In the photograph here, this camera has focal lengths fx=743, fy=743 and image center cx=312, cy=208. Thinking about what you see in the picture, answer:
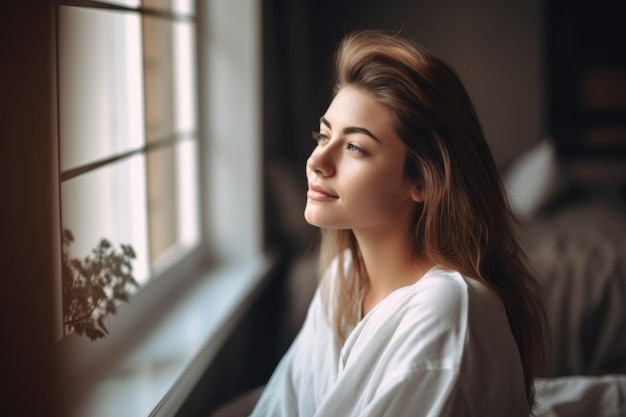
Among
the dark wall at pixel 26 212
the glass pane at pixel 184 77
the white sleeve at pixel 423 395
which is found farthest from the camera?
the glass pane at pixel 184 77

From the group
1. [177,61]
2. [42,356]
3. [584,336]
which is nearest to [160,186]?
[177,61]

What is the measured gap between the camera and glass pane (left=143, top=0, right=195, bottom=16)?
2.11 meters

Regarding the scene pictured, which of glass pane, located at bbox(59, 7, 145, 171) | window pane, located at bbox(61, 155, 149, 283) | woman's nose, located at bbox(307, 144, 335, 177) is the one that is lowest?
window pane, located at bbox(61, 155, 149, 283)

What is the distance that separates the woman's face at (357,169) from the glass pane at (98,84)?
0.47m

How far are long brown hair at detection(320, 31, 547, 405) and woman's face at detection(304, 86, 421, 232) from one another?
22mm

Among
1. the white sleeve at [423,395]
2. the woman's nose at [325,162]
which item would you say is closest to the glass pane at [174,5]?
the woman's nose at [325,162]

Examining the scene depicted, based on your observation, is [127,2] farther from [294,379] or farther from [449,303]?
[449,303]

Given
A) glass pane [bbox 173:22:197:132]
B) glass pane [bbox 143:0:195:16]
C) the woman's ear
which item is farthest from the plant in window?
glass pane [bbox 173:22:197:132]

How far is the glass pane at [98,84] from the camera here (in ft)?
4.57

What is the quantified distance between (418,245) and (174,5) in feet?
4.57

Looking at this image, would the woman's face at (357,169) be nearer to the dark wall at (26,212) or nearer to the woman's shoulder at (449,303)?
the woman's shoulder at (449,303)

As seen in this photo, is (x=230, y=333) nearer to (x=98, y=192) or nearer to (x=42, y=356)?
(x=98, y=192)

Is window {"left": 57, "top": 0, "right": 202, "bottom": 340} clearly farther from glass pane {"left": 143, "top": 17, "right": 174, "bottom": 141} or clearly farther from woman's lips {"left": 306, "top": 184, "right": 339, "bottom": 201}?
woman's lips {"left": 306, "top": 184, "right": 339, "bottom": 201}

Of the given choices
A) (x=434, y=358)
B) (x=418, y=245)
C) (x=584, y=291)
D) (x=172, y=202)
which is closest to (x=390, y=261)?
(x=418, y=245)
